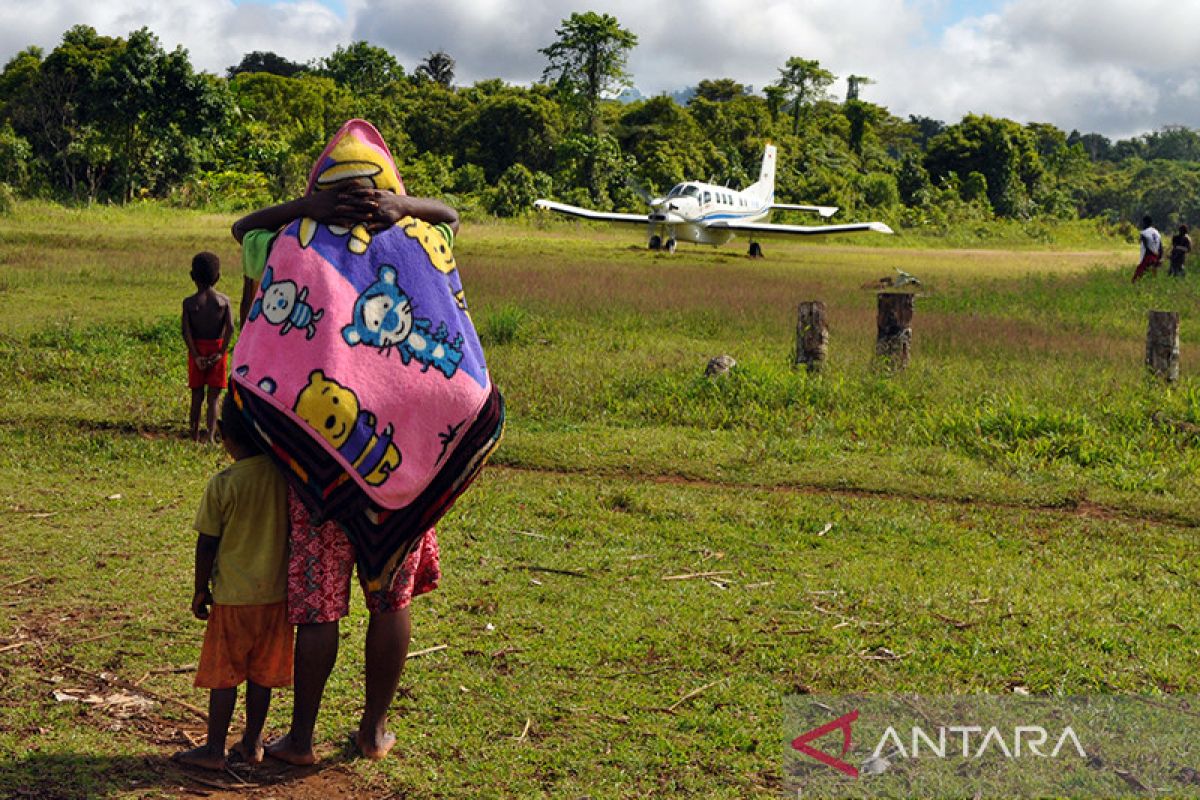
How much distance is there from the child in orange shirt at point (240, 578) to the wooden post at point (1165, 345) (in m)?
8.72

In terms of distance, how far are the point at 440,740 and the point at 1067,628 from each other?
281 centimetres

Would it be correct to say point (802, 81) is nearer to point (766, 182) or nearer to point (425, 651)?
point (766, 182)

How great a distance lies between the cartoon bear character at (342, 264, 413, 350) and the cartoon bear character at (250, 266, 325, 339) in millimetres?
106

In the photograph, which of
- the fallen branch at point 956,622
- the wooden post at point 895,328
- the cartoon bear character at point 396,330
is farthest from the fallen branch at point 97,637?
the wooden post at point 895,328

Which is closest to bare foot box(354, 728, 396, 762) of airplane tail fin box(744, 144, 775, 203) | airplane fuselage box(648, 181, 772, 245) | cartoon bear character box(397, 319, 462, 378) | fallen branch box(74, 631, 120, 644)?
cartoon bear character box(397, 319, 462, 378)

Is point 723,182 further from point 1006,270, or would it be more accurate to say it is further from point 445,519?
point 445,519

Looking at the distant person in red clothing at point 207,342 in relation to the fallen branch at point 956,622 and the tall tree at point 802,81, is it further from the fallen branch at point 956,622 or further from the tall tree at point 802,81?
the tall tree at point 802,81

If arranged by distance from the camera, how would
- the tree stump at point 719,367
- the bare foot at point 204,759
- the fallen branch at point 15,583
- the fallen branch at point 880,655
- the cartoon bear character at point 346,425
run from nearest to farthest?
the cartoon bear character at point 346,425, the bare foot at point 204,759, the fallen branch at point 880,655, the fallen branch at point 15,583, the tree stump at point 719,367

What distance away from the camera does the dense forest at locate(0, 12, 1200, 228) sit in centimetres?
3612

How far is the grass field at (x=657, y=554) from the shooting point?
12.7 ft

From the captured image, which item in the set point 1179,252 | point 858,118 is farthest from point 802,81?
point 1179,252

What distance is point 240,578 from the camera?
3389 millimetres

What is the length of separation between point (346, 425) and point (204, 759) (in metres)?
1.15

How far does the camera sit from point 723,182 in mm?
49969
